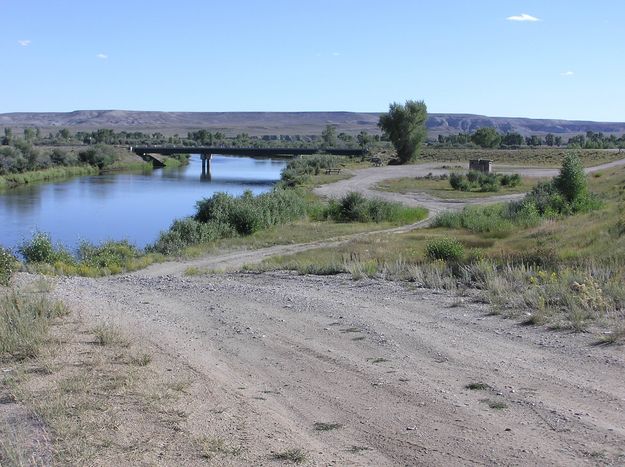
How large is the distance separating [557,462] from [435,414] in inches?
50.7

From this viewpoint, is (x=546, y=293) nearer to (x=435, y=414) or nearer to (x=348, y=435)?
(x=435, y=414)

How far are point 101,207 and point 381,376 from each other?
5411 centimetres

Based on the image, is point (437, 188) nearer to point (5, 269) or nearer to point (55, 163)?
point (55, 163)

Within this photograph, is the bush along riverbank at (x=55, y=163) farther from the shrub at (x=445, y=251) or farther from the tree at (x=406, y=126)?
the shrub at (x=445, y=251)

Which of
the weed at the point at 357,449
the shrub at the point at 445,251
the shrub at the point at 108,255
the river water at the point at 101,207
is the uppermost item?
the weed at the point at 357,449

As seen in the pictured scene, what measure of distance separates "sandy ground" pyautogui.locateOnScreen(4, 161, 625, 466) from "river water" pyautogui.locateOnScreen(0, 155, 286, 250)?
82.1 feet

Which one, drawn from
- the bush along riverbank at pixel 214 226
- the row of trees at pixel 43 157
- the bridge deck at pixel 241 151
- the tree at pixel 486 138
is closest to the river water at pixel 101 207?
the bush along riverbank at pixel 214 226

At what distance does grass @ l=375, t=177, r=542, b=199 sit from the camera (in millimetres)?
61875

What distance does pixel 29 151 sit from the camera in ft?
324

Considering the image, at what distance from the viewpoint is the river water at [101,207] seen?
4322 cm

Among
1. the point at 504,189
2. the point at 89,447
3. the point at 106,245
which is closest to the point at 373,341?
the point at 89,447

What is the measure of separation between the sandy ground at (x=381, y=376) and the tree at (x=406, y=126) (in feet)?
327

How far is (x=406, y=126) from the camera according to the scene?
11081 cm

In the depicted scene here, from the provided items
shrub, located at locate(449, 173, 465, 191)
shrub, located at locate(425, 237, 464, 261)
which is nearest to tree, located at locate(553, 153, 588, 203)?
shrub, located at locate(425, 237, 464, 261)
